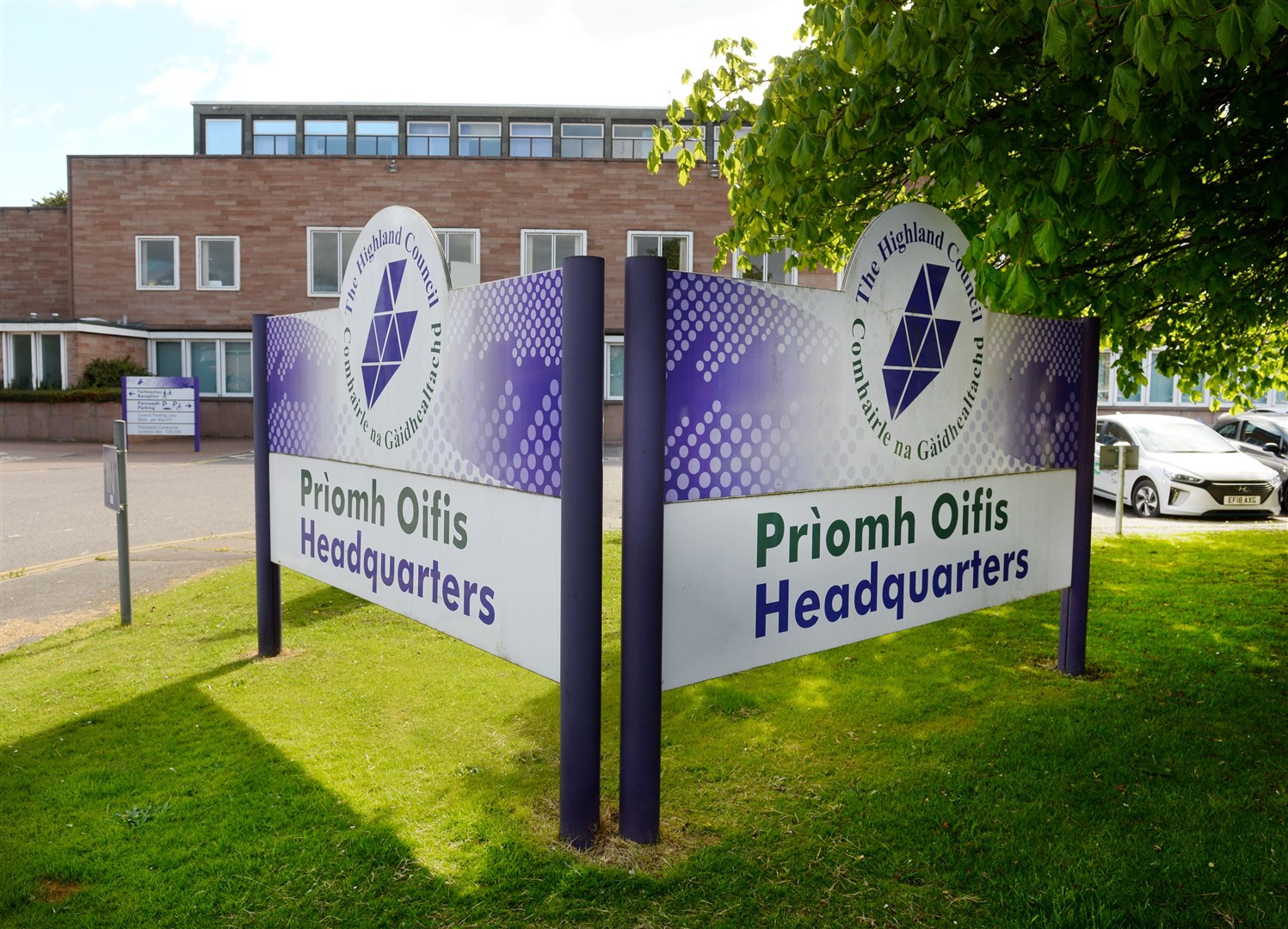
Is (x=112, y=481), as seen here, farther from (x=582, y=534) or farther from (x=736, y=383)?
(x=736, y=383)

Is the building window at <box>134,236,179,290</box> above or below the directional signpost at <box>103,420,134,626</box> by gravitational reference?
above

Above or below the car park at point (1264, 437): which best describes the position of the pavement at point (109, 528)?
below

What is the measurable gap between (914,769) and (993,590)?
3.76 feet

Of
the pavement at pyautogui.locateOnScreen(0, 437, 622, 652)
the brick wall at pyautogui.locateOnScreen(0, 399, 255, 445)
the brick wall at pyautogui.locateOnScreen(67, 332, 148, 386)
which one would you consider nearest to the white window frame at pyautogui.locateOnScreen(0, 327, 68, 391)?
the brick wall at pyautogui.locateOnScreen(67, 332, 148, 386)

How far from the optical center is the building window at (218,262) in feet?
95.5

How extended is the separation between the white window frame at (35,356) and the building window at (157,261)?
3354mm

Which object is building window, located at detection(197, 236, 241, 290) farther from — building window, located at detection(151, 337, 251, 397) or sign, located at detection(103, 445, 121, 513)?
sign, located at detection(103, 445, 121, 513)

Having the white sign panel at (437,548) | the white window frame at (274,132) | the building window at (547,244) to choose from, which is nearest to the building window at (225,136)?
the white window frame at (274,132)

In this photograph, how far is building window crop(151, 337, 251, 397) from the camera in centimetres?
2902

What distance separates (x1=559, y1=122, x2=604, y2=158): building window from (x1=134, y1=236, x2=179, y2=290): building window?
12500 mm

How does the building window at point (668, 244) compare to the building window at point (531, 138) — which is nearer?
the building window at point (668, 244)

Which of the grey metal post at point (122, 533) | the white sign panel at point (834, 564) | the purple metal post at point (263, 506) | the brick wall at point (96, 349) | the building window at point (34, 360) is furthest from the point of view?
the building window at point (34, 360)

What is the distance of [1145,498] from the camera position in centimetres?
1367

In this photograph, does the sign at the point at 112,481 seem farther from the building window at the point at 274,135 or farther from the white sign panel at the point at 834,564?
the building window at the point at 274,135
